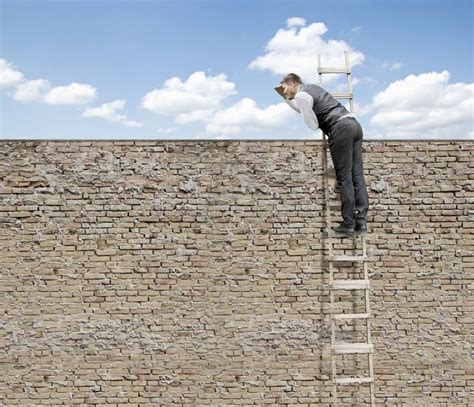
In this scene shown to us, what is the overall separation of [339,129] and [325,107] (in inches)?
10.2

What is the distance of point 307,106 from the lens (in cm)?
501

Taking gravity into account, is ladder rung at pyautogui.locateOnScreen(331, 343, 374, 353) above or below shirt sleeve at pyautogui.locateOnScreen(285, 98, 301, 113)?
below

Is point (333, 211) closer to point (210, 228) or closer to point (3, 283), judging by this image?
point (210, 228)

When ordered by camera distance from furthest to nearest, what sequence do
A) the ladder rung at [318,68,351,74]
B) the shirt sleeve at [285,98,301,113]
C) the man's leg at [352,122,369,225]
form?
the ladder rung at [318,68,351,74], the man's leg at [352,122,369,225], the shirt sleeve at [285,98,301,113]

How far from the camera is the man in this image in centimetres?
506

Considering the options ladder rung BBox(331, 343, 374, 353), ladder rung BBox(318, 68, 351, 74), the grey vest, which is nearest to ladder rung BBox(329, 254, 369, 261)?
ladder rung BBox(331, 343, 374, 353)

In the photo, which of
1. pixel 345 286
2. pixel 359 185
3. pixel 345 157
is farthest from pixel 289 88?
pixel 345 286

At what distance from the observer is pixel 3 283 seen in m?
5.75

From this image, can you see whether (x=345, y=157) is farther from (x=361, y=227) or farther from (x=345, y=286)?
(x=345, y=286)

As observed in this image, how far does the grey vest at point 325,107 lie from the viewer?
5.07m

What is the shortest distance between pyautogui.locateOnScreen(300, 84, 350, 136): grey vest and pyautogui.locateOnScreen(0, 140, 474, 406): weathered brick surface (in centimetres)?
79

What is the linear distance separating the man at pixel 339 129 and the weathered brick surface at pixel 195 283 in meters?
0.63

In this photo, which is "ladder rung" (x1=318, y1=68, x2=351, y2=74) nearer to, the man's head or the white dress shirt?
the man's head

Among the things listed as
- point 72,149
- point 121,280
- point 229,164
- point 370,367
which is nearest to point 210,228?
point 229,164
